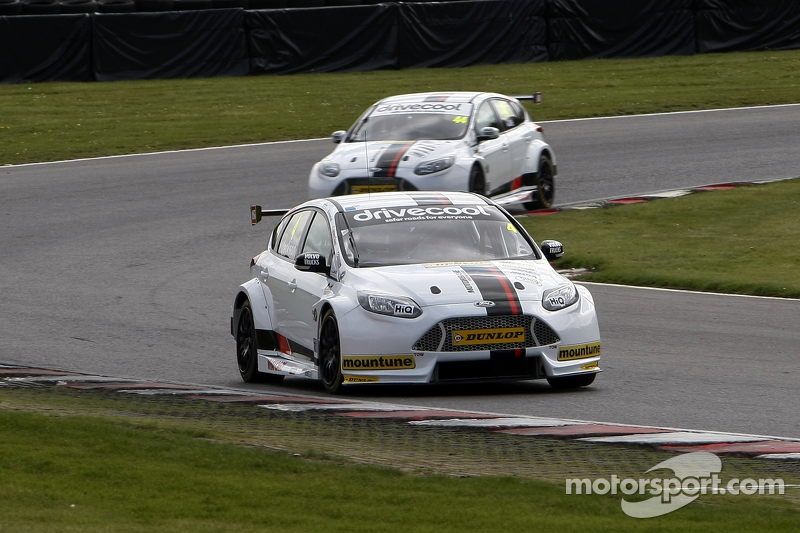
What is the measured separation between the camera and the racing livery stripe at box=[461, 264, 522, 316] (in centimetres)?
923

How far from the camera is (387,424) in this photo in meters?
8.12

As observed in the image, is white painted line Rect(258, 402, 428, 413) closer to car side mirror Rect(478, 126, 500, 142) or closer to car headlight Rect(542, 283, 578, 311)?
car headlight Rect(542, 283, 578, 311)

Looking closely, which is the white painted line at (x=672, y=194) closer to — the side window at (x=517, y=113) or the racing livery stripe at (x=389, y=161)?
the side window at (x=517, y=113)

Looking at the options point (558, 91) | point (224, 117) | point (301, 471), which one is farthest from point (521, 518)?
point (558, 91)

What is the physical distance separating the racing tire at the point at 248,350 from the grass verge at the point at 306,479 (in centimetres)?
235

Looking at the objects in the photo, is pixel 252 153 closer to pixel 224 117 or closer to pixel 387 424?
pixel 224 117

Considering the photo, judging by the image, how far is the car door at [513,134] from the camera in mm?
18469

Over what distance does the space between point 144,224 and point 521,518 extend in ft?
45.2

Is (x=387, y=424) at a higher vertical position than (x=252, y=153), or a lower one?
higher

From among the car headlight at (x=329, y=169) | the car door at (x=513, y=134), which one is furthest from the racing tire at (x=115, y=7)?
the car headlight at (x=329, y=169)

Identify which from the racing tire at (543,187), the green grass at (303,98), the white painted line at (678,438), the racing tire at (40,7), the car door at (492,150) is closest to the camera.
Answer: the white painted line at (678,438)

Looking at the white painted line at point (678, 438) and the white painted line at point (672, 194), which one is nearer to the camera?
the white painted line at point (678, 438)

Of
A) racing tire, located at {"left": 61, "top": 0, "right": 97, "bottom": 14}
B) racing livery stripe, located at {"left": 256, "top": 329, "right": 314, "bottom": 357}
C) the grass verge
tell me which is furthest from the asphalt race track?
racing tire, located at {"left": 61, "top": 0, "right": 97, "bottom": 14}

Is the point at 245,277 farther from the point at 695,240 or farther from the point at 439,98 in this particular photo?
the point at 695,240
